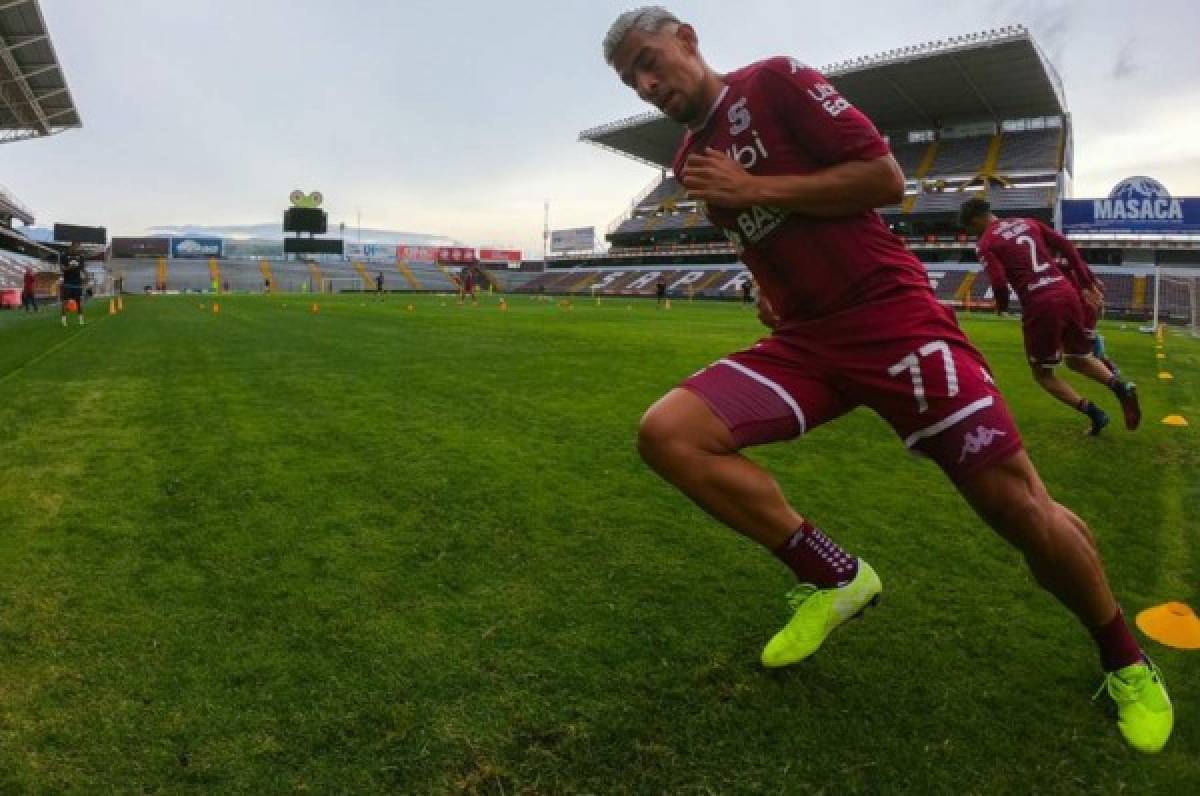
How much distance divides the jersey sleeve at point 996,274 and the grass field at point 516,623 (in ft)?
4.87

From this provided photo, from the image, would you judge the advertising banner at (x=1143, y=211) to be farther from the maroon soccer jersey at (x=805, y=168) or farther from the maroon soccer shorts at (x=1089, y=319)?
the maroon soccer jersey at (x=805, y=168)

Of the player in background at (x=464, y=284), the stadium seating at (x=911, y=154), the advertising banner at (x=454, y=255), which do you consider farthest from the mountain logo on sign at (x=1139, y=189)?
the advertising banner at (x=454, y=255)

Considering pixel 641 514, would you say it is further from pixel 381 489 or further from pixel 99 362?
pixel 99 362

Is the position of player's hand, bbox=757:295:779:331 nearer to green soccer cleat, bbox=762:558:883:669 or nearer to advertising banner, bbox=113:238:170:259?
green soccer cleat, bbox=762:558:883:669

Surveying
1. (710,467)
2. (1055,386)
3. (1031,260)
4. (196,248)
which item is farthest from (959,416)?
(196,248)

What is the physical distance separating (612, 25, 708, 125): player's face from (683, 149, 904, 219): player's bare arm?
310 millimetres

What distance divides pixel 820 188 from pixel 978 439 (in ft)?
2.84

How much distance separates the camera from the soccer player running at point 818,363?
2.22 m

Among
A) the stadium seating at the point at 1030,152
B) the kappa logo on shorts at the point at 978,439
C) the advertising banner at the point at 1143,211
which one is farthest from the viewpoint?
the stadium seating at the point at 1030,152

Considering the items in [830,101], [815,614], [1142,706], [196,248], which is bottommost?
[1142,706]

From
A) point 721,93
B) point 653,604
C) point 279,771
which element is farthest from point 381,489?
point 721,93

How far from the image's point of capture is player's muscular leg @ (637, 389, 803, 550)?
2.38 m

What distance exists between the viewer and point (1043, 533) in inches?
87.1

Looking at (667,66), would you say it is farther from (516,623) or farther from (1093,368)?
(1093,368)
